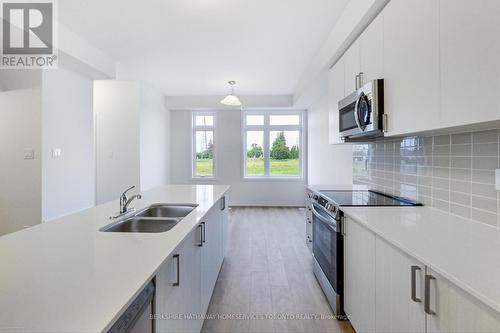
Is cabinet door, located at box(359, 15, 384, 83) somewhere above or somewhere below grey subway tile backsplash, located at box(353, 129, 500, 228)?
above

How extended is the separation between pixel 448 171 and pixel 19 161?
4.59 meters

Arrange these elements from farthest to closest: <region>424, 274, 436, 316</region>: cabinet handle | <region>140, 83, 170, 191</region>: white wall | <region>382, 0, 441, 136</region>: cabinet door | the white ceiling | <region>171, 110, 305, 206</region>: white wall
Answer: <region>171, 110, 305, 206</region>: white wall < <region>140, 83, 170, 191</region>: white wall < the white ceiling < <region>382, 0, 441, 136</region>: cabinet door < <region>424, 274, 436, 316</region>: cabinet handle

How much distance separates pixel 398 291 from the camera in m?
1.25

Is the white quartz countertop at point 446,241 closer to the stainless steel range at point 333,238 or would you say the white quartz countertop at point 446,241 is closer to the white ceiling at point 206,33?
the stainless steel range at point 333,238

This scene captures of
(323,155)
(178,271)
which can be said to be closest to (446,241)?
(178,271)

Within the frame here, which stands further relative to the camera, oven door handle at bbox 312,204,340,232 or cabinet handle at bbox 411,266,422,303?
oven door handle at bbox 312,204,340,232

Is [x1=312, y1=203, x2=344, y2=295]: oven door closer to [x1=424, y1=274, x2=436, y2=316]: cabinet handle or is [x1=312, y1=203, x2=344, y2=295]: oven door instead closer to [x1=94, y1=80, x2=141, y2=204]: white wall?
[x1=424, y1=274, x2=436, y2=316]: cabinet handle

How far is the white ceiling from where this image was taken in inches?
101

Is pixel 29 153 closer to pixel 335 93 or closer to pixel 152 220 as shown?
pixel 152 220

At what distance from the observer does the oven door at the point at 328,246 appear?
1984 mm

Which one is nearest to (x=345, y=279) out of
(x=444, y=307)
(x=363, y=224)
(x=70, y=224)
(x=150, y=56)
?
(x=363, y=224)

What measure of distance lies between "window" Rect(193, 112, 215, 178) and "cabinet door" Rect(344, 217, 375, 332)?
5.12m

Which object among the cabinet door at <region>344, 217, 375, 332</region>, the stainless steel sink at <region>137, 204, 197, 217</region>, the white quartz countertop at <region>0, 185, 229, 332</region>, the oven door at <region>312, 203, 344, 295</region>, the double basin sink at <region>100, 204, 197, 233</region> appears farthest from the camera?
the stainless steel sink at <region>137, 204, 197, 217</region>

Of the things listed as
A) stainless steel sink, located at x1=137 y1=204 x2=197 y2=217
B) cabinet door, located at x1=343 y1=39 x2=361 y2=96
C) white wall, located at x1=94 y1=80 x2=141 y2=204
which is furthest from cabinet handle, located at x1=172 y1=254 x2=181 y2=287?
white wall, located at x1=94 y1=80 x2=141 y2=204
